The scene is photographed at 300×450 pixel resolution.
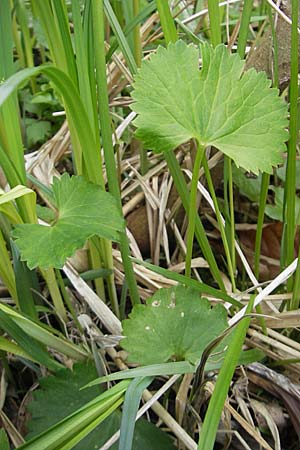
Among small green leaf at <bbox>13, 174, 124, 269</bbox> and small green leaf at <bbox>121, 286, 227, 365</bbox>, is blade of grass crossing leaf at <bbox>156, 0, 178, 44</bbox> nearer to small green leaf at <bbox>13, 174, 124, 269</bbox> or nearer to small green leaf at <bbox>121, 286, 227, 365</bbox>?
small green leaf at <bbox>13, 174, 124, 269</bbox>

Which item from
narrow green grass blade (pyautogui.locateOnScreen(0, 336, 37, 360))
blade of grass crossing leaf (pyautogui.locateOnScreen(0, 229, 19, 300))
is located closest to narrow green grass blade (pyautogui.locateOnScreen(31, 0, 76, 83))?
blade of grass crossing leaf (pyautogui.locateOnScreen(0, 229, 19, 300))

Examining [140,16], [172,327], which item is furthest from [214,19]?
[172,327]

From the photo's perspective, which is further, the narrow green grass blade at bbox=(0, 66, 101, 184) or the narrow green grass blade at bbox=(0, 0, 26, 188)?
the narrow green grass blade at bbox=(0, 0, 26, 188)

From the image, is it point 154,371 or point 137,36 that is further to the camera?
point 137,36

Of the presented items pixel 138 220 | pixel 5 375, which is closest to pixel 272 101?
pixel 138 220

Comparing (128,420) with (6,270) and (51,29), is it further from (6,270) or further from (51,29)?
(51,29)

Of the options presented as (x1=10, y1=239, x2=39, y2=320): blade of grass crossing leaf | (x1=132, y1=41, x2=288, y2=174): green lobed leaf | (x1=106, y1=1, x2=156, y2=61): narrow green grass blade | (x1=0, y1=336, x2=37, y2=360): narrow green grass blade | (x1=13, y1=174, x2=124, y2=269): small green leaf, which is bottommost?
(x1=0, y1=336, x2=37, y2=360): narrow green grass blade
